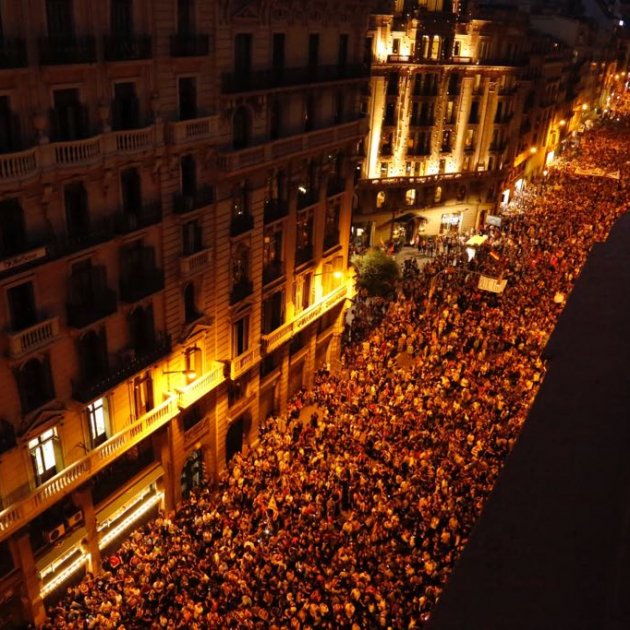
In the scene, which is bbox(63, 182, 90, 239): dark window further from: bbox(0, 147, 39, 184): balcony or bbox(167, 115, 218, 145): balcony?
bbox(167, 115, 218, 145): balcony

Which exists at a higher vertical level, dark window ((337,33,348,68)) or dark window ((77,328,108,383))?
dark window ((337,33,348,68))

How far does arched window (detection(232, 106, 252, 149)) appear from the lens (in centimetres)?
2848

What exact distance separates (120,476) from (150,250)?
8959mm

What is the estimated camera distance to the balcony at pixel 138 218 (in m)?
23.3

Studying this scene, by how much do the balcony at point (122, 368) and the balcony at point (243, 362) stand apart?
189 inches

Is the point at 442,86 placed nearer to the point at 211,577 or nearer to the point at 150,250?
the point at 150,250

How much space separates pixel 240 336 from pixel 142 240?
28.6 ft

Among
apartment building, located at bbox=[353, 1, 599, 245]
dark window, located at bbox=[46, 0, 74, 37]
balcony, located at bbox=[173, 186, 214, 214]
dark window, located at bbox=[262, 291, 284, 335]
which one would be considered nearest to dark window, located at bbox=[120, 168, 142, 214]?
balcony, located at bbox=[173, 186, 214, 214]

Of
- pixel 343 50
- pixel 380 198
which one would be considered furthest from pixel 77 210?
pixel 380 198

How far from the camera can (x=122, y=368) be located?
2464 centimetres

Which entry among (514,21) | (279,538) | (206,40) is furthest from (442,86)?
(279,538)

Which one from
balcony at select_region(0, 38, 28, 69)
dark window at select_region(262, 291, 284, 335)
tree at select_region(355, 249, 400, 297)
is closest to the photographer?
balcony at select_region(0, 38, 28, 69)

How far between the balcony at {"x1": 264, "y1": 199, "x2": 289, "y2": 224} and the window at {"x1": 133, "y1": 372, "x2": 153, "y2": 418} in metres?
9.28

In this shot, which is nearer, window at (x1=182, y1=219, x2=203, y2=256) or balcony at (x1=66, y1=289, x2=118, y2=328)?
balcony at (x1=66, y1=289, x2=118, y2=328)
